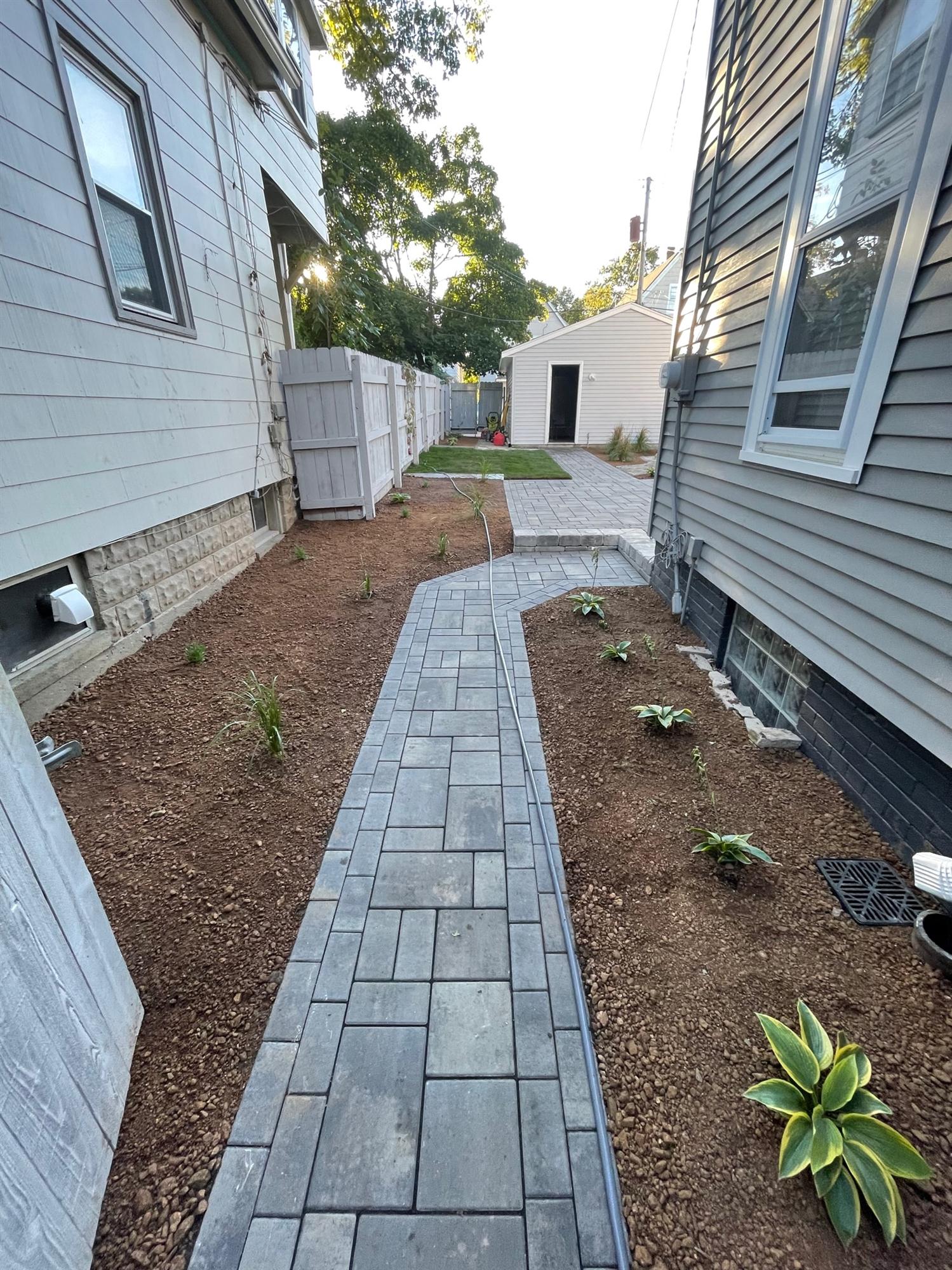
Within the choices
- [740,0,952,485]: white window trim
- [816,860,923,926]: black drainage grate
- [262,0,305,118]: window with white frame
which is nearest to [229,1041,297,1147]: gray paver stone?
[816,860,923,926]: black drainage grate

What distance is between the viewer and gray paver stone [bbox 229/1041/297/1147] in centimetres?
124

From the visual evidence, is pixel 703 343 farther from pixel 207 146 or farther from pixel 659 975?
pixel 207 146

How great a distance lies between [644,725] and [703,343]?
8.85 feet

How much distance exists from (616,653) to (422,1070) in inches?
91.6

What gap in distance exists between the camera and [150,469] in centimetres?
328

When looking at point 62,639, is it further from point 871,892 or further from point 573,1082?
point 871,892

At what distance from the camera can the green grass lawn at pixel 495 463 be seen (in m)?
10.4

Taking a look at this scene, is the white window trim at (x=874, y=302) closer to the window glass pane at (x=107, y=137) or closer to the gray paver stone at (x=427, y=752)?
the gray paver stone at (x=427, y=752)

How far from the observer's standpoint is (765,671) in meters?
2.89

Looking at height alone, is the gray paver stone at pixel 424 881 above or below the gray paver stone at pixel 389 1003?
above

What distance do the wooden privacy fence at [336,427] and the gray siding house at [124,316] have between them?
2.29 ft

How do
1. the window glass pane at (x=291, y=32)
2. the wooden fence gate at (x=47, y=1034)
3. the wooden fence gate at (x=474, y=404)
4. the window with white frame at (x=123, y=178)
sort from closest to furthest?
the wooden fence gate at (x=47, y=1034)
the window with white frame at (x=123, y=178)
the window glass pane at (x=291, y=32)
the wooden fence gate at (x=474, y=404)

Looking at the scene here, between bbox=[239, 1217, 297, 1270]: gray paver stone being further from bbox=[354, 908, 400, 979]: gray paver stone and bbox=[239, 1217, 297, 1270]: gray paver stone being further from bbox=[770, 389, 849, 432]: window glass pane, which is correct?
bbox=[770, 389, 849, 432]: window glass pane

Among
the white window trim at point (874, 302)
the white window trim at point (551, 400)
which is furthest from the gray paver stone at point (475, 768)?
the white window trim at point (551, 400)
